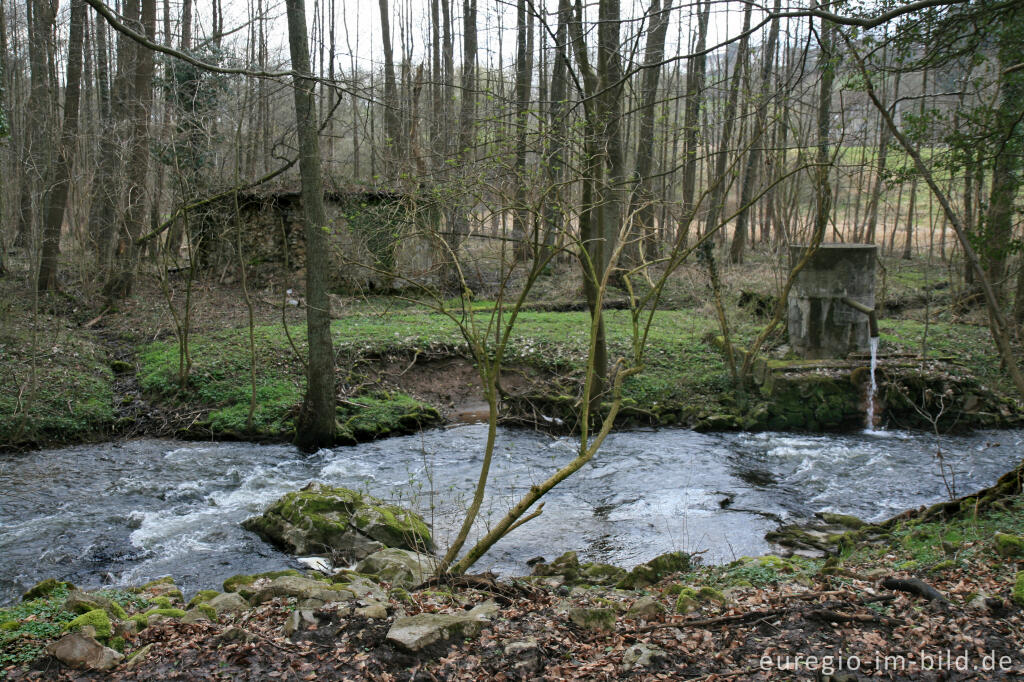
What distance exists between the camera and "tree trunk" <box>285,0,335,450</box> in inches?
359

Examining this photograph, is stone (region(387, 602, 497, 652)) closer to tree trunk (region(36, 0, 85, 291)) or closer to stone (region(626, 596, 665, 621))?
stone (region(626, 596, 665, 621))

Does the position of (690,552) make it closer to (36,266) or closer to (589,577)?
(589,577)

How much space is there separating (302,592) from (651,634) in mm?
2308

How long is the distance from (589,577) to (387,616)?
83.4 inches

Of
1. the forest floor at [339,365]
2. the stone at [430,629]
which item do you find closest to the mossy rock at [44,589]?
the stone at [430,629]

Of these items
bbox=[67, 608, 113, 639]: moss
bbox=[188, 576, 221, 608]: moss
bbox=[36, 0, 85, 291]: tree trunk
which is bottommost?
bbox=[188, 576, 221, 608]: moss

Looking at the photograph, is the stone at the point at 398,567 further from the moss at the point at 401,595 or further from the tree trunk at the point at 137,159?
the tree trunk at the point at 137,159

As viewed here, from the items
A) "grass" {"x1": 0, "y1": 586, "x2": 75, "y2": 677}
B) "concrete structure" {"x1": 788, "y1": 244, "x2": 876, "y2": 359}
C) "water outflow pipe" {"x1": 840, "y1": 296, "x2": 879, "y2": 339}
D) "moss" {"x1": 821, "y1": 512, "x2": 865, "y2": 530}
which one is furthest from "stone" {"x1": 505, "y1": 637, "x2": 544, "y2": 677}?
"concrete structure" {"x1": 788, "y1": 244, "x2": 876, "y2": 359}

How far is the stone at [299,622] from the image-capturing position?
4301 millimetres

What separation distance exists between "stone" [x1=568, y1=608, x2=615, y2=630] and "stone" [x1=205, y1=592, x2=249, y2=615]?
225 cm

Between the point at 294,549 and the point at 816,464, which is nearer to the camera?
the point at 294,549

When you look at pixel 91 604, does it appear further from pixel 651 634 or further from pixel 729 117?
pixel 729 117

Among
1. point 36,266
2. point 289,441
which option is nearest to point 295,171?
point 36,266

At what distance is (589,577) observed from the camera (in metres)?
6.00
